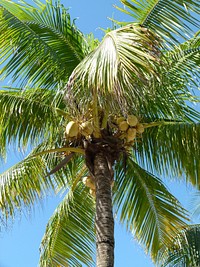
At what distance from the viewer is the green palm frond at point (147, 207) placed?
28.4 feet

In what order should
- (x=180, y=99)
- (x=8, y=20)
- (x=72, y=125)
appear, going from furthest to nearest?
1. (x=180, y=99)
2. (x=8, y=20)
3. (x=72, y=125)

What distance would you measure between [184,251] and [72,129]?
3.68 meters

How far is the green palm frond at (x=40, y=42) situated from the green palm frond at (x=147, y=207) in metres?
1.73

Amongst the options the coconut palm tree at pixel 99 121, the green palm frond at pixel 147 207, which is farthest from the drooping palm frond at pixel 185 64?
the green palm frond at pixel 147 207

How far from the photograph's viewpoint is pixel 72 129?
702 cm

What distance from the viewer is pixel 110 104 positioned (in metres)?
6.04

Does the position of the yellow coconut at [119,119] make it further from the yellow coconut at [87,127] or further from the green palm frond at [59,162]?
the green palm frond at [59,162]

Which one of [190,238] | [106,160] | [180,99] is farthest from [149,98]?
[190,238]

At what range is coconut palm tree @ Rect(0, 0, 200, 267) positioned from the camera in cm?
614


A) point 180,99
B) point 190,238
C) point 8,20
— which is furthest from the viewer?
point 190,238

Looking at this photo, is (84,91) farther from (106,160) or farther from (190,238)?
(190,238)

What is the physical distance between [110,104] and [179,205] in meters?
3.08

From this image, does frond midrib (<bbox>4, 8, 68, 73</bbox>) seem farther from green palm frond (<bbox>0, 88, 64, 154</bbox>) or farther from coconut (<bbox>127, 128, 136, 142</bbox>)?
coconut (<bbox>127, 128, 136, 142</bbox>)

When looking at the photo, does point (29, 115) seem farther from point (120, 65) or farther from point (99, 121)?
point (120, 65)
